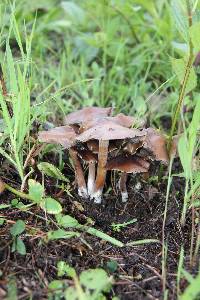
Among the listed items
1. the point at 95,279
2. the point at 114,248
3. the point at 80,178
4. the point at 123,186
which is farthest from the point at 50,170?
the point at 95,279

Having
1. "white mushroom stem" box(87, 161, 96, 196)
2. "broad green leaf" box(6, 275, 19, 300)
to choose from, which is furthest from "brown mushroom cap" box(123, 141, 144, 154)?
"broad green leaf" box(6, 275, 19, 300)

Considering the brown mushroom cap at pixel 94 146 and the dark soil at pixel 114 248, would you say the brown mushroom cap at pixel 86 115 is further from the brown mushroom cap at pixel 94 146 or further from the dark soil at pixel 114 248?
the dark soil at pixel 114 248

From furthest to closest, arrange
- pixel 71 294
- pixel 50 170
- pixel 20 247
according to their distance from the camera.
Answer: pixel 50 170
pixel 20 247
pixel 71 294

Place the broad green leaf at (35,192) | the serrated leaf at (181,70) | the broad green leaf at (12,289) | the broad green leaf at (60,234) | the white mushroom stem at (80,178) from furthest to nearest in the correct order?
the white mushroom stem at (80,178) → the serrated leaf at (181,70) → the broad green leaf at (35,192) → the broad green leaf at (60,234) → the broad green leaf at (12,289)

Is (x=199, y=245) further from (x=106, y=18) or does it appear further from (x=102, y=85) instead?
(x=106, y=18)

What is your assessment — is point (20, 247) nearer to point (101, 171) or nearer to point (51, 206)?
point (51, 206)

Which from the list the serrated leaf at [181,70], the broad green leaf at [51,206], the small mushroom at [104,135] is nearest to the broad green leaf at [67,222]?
the broad green leaf at [51,206]

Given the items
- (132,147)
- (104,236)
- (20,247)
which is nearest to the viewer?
(20,247)
